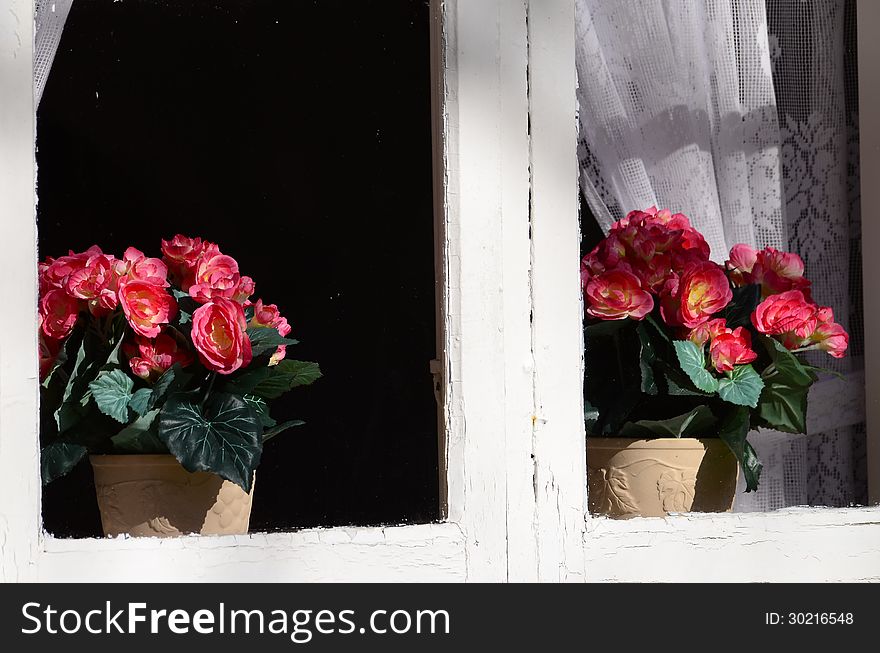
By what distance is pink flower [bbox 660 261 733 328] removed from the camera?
1.38 metres

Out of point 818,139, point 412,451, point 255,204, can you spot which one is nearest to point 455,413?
point 818,139

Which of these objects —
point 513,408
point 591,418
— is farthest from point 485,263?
point 591,418

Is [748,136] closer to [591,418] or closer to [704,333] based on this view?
[704,333]

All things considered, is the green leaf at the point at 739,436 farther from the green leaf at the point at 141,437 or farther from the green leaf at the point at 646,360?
the green leaf at the point at 141,437

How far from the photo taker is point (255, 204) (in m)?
2.24

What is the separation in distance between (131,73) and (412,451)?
971 millimetres

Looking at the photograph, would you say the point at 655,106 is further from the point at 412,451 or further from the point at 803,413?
the point at 412,451

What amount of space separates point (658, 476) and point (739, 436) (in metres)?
0.12

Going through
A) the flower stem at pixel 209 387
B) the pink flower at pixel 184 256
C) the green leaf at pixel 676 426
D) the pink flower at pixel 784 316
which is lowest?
the green leaf at pixel 676 426

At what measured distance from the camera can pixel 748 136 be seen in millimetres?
1546

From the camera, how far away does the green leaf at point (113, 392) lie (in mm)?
1213

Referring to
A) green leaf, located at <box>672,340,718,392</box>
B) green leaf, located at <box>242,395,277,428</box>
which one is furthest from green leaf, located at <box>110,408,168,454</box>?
green leaf, located at <box>672,340,718,392</box>

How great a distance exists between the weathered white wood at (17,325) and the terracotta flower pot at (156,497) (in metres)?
0.16

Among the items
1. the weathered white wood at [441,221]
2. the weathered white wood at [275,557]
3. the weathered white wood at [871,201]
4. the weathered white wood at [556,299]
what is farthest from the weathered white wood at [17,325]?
the weathered white wood at [871,201]
